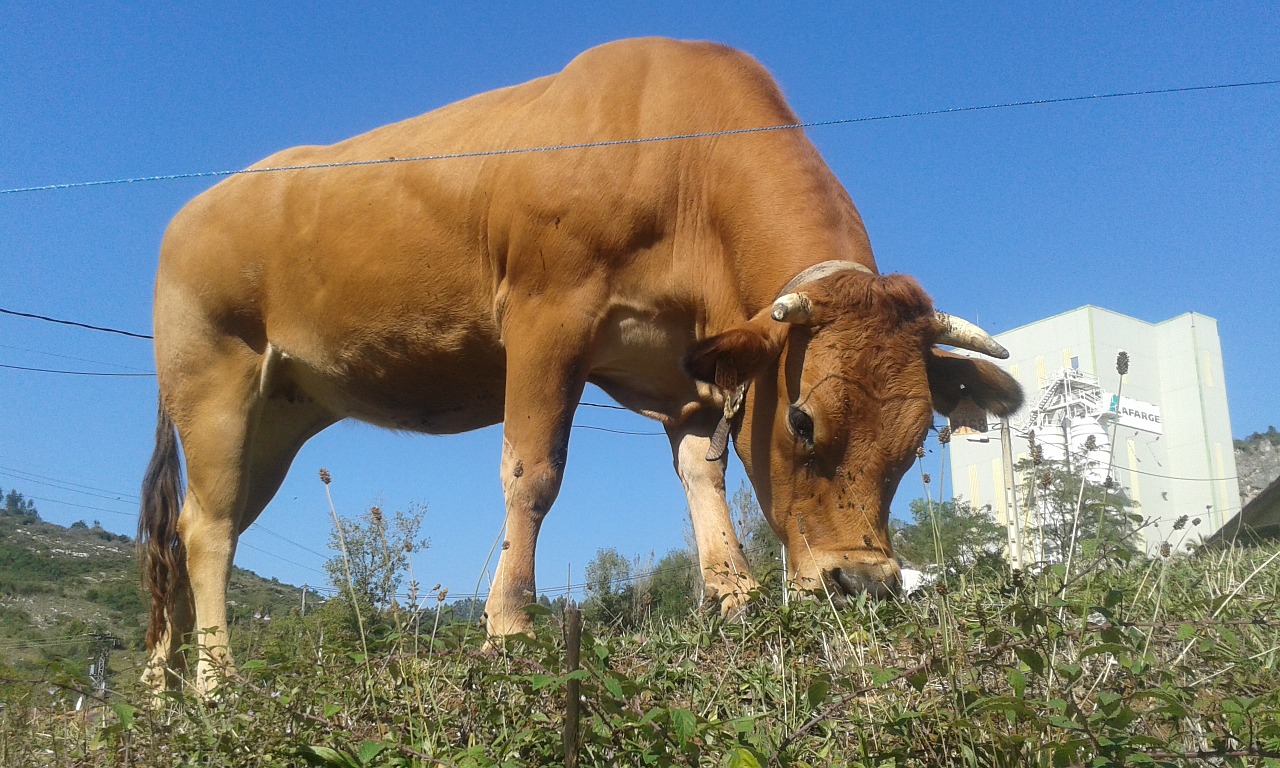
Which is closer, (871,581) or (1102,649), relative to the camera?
(1102,649)

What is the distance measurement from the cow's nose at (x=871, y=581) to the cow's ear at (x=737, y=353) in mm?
1075

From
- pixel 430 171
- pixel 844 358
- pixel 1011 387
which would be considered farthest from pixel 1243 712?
pixel 430 171

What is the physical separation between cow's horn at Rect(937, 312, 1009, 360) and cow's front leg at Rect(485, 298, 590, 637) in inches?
75.3

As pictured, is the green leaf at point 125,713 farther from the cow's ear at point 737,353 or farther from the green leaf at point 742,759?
the cow's ear at point 737,353

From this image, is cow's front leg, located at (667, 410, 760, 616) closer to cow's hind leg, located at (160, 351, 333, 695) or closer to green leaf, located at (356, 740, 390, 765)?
cow's hind leg, located at (160, 351, 333, 695)

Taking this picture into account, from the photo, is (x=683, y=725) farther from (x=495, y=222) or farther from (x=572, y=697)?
(x=495, y=222)

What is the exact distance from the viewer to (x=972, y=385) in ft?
19.3

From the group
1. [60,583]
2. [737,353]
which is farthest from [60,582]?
[737,353]

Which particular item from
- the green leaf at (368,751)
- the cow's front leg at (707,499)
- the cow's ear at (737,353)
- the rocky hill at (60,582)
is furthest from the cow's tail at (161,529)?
the rocky hill at (60,582)

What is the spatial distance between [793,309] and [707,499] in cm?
193

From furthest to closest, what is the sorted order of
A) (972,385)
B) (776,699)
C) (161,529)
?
(161,529), (972,385), (776,699)

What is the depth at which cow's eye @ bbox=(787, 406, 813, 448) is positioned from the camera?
5.04m

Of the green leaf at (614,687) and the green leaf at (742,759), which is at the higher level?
the green leaf at (614,687)

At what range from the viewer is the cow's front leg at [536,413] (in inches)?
205
